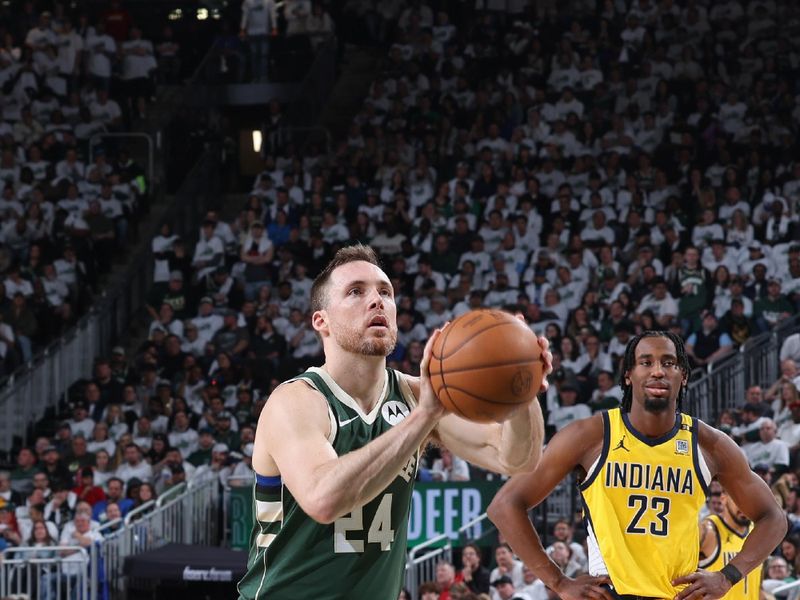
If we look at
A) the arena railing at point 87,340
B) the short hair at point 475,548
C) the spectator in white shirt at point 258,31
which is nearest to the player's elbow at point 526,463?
the short hair at point 475,548

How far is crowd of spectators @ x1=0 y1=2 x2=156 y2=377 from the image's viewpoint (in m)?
19.8

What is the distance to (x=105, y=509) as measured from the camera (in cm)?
1598

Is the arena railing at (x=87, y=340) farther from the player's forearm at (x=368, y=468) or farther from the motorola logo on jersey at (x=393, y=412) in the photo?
the player's forearm at (x=368, y=468)

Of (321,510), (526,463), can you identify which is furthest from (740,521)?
(321,510)

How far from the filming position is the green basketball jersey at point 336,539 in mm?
4594

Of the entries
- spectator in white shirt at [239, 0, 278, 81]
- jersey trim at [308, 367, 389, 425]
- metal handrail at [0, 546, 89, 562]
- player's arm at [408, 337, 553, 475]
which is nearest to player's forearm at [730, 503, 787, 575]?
player's arm at [408, 337, 553, 475]

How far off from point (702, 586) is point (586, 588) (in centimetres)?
48

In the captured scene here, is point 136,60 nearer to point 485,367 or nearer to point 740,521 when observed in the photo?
point 740,521

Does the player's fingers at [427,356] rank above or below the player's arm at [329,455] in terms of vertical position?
above

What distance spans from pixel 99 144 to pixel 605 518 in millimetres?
17779

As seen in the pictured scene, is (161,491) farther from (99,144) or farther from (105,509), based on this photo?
(99,144)

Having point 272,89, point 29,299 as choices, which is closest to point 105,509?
point 29,299

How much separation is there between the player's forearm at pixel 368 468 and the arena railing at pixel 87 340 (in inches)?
602

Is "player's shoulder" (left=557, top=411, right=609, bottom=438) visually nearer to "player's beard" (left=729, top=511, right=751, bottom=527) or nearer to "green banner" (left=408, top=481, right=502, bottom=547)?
"player's beard" (left=729, top=511, right=751, bottom=527)
